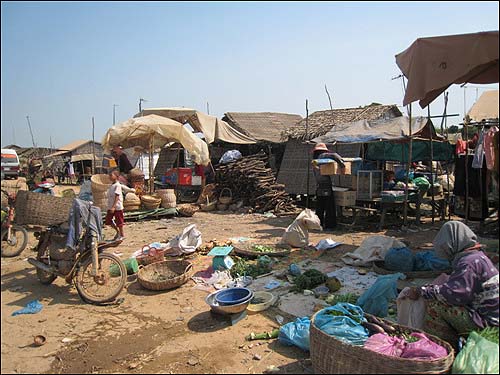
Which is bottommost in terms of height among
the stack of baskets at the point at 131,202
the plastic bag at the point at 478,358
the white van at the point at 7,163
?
the plastic bag at the point at 478,358

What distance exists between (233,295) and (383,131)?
7.05 meters

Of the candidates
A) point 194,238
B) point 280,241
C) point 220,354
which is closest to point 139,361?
point 220,354

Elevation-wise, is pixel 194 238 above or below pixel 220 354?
above

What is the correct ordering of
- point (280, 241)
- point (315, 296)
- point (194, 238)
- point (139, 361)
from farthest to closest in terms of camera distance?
point (280, 241)
point (194, 238)
point (315, 296)
point (139, 361)

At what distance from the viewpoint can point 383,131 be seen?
9.93 metres

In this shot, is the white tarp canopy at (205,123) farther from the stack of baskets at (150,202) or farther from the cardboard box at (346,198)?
the cardboard box at (346,198)

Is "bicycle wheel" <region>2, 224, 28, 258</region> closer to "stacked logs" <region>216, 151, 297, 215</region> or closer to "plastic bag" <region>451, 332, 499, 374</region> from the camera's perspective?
"plastic bag" <region>451, 332, 499, 374</region>

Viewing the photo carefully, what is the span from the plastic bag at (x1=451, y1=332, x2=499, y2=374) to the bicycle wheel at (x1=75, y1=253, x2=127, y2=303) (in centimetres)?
382

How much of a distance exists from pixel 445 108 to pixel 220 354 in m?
8.91

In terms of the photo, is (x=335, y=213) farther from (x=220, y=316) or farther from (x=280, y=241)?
(x=220, y=316)

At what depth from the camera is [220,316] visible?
4402 mm

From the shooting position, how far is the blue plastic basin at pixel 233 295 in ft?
14.6

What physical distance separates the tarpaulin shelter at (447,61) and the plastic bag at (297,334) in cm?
299

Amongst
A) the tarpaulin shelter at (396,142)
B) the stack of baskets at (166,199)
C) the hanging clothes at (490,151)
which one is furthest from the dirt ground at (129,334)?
the tarpaulin shelter at (396,142)
